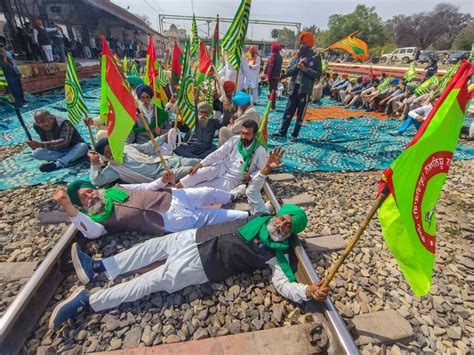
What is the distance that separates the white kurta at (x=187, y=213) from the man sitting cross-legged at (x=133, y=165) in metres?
0.57

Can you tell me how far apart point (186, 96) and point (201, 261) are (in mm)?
3077

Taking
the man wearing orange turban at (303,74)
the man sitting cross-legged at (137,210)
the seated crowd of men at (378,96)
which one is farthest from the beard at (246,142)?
the seated crowd of men at (378,96)

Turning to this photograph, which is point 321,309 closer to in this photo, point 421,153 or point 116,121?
point 421,153

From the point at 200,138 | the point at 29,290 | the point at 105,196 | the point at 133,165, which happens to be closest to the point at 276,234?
the point at 105,196

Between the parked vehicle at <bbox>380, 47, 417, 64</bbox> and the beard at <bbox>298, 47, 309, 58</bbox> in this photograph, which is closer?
the beard at <bbox>298, 47, 309, 58</bbox>

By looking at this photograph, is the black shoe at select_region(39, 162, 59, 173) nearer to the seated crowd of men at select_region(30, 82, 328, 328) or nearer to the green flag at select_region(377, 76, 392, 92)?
the seated crowd of men at select_region(30, 82, 328, 328)

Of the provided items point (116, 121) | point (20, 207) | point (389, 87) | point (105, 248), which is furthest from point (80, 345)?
point (389, 87)

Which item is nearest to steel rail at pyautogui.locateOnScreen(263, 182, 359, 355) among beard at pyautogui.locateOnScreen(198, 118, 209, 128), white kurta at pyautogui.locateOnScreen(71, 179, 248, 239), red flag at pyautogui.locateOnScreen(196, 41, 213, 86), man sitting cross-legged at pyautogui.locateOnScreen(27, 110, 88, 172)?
white kurta at pyautogui.locateOnScreen(71, 179, 248, 239)

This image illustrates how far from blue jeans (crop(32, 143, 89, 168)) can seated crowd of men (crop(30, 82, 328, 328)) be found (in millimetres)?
55

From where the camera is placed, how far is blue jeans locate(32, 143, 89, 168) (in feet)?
15.6

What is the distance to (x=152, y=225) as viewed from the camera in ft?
9.91

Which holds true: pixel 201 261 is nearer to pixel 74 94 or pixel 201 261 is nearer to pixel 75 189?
pixel 75 189

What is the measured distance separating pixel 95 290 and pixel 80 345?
1.68 feet

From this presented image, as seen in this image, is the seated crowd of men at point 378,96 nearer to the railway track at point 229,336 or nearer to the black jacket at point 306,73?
the black jacket at point 306,73
